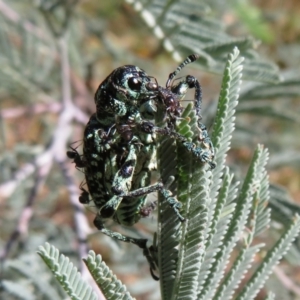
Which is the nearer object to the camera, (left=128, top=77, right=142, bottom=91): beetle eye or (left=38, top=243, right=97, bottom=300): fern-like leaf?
(left=38, top=243, right=97, bottom=300): fern-like leaf

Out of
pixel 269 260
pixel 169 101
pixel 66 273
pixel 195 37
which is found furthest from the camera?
pixel 195 37

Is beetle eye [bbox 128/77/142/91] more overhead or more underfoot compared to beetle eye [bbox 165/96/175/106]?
more overhead

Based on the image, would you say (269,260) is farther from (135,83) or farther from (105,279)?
(135,83)

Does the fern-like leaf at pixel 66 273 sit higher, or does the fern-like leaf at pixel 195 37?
the fern-like leaf at pixel 195 37

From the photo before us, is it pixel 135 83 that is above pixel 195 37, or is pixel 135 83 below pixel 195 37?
below

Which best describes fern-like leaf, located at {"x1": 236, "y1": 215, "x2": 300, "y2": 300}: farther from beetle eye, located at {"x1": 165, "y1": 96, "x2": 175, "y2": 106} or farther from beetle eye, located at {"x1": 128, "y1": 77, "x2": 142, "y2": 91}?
beetle eye, located at {"x1": 128, "y1": 77, "x2": 142, "y2": 91}

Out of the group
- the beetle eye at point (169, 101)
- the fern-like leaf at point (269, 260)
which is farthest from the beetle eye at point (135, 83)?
the fern-like leaf at point (269, 260)

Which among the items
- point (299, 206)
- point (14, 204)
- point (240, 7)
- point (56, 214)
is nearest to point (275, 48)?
point (240, 7)

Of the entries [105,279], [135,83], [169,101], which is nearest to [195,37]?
[135,83]

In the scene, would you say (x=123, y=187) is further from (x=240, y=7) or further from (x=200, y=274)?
(x=240, y=7)

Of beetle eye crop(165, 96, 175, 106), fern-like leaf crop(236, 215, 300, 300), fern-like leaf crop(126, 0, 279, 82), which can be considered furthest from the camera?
fern-like leaf crop(126, 0, 279, 82)

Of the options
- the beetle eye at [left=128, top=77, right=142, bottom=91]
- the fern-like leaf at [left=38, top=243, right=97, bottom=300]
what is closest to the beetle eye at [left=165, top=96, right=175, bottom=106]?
the beetle eye at [left=128, top=77, right=142, bottom=91]

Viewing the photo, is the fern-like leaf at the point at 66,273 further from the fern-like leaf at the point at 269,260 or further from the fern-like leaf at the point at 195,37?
the fern-like leaf at the point at 195,37

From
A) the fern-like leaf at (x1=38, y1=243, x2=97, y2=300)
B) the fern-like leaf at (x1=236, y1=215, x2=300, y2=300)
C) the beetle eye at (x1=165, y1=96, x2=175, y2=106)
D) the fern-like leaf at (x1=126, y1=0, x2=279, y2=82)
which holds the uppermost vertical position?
the fern-like leaf at (x1=126, y1=0, x2=279, y2=82)
